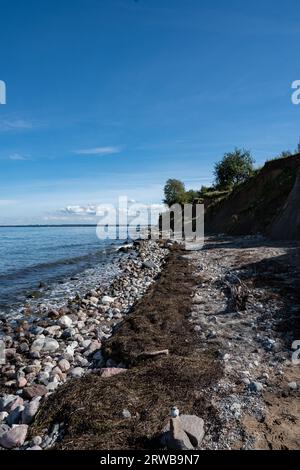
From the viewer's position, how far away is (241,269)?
15.2 m

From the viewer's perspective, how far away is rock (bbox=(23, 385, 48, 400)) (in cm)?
604

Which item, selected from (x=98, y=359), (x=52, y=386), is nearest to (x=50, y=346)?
(x=98, y=359)

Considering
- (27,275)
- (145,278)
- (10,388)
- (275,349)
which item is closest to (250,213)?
(145,278)

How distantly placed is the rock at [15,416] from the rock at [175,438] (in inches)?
105

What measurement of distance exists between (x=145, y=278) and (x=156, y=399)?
42.2 ft

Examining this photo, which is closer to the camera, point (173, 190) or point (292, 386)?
point (292, 386)

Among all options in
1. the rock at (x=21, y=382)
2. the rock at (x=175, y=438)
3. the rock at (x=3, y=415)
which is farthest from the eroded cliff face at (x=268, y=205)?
the rock at (x=3, y=415)

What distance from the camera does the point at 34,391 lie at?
610 centimetres

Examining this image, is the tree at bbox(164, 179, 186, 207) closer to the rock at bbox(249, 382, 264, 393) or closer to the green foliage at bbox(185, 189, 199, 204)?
the green foliage at bbox(185, 189, 199, 204)

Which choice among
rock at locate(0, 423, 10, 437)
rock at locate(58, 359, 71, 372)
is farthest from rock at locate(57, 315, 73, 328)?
rock at locate(0, 423, 10, 437)

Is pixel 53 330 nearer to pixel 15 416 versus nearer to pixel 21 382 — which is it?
pixel 21 382

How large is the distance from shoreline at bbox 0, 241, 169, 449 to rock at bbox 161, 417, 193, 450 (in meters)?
1.74

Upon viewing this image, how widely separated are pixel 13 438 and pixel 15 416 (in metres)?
0.77
